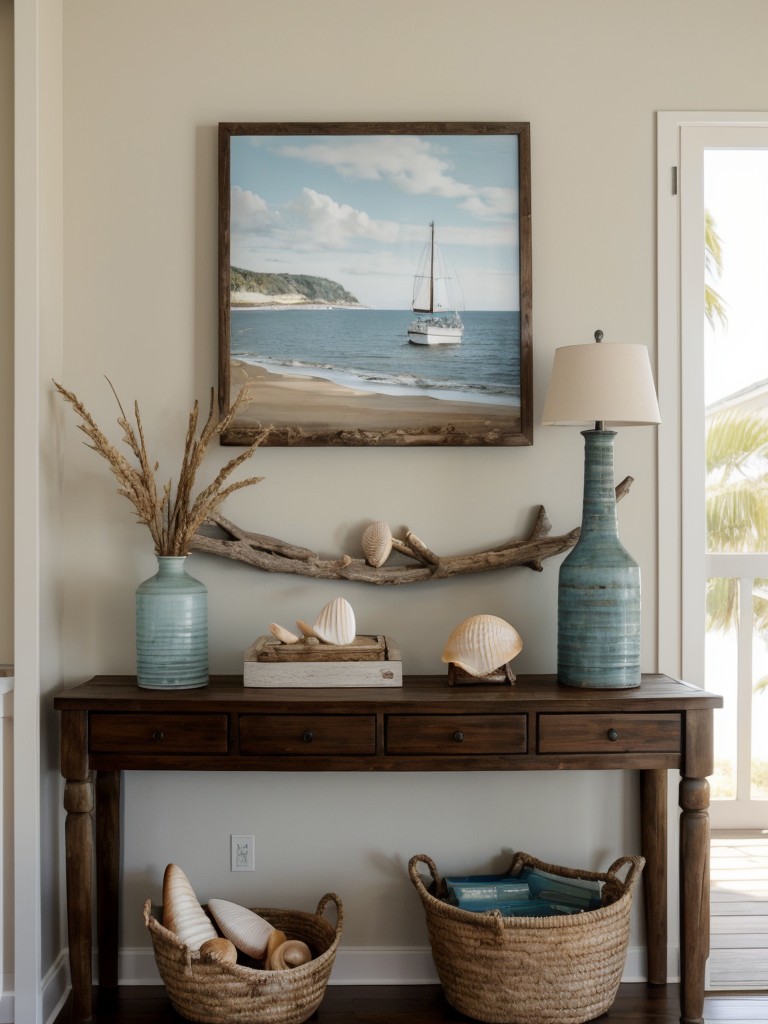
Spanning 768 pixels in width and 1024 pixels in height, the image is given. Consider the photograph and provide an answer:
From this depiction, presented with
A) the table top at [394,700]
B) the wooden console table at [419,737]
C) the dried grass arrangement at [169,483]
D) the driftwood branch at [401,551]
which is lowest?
the wooden console table at [419,737]

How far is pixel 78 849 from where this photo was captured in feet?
7.34

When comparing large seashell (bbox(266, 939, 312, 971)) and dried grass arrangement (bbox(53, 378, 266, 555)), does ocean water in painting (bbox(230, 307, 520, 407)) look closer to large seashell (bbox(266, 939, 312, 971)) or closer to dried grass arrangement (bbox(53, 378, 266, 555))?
dried grass arrangement (bbox(53, 378, 266, 555))

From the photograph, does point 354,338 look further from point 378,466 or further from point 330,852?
point 330,852

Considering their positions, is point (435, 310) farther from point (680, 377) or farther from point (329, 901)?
point (329, 901)

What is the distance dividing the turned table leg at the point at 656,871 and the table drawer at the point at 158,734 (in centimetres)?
116

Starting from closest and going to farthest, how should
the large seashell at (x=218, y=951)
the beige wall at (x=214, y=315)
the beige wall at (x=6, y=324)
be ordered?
the large seashell at (x=218, y=951) < the beige wall at (x=6, y=324) < the beige wall at (x=214, y=315)

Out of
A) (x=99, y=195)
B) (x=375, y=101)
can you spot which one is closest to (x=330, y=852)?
(x=99, y=195)

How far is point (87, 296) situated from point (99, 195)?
11.0 inches

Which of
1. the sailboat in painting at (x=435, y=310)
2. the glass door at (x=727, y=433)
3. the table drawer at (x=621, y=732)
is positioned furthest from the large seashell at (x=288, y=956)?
the sailboat in painting at (x=435, y=310)

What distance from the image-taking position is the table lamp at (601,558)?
2283 millimetres

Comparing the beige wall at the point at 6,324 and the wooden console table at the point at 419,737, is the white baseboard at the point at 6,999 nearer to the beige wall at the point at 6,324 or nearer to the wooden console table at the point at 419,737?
the wooden console table at the point at 419,737

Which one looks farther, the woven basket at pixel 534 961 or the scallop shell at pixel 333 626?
the scallop shell at pixel 333 626

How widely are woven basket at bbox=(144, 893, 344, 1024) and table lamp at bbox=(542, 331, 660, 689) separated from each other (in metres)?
0.94

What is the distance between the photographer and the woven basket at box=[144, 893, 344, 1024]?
215 centimetres
